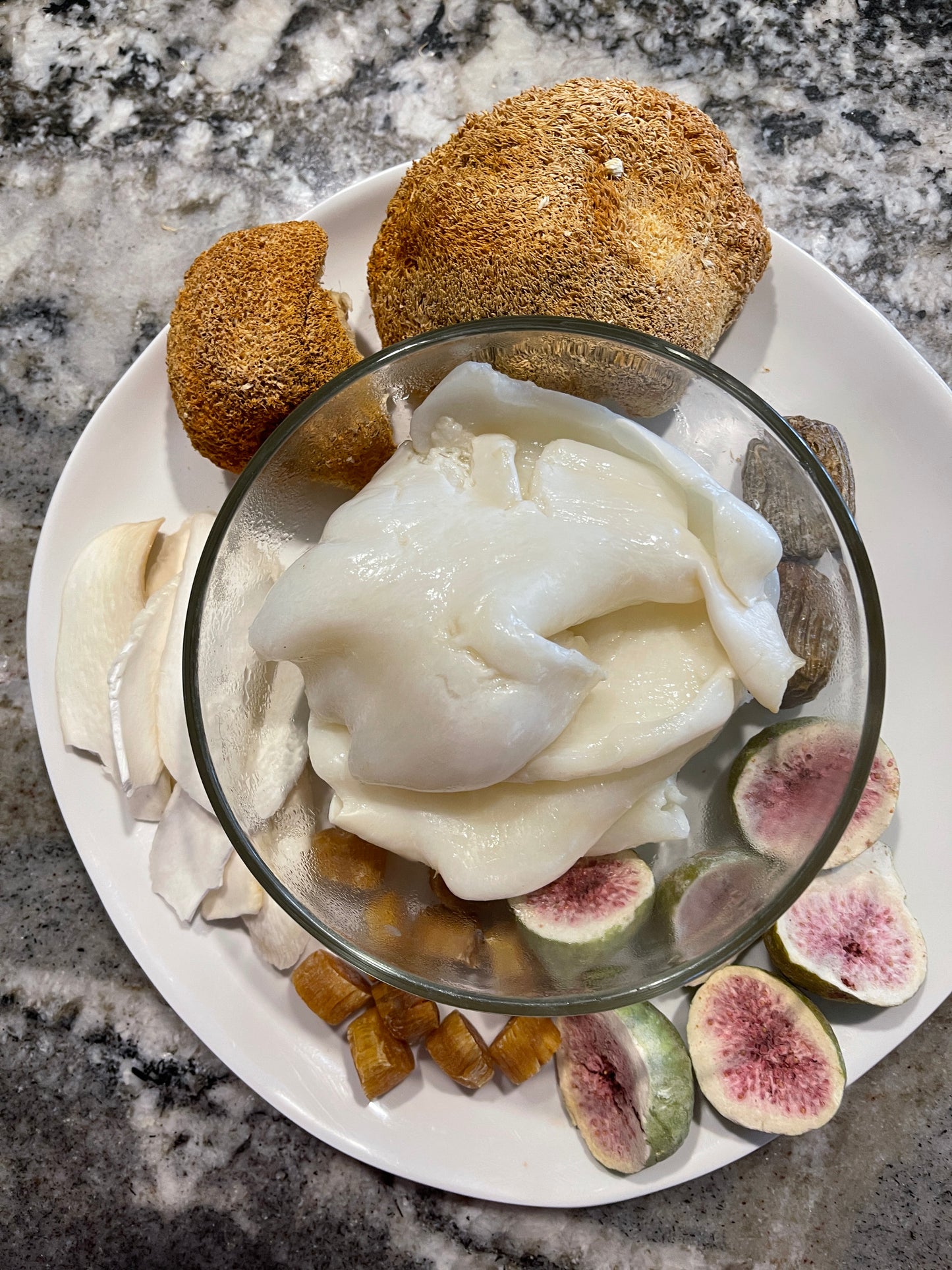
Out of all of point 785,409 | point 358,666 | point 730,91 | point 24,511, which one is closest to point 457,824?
point 358,666

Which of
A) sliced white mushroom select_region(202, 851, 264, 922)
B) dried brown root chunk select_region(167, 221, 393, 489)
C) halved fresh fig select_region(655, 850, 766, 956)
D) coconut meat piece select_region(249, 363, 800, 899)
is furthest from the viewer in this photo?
sliced white mushroom select_region(202, 851, 264, 922)

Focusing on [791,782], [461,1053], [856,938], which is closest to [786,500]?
[791,782]

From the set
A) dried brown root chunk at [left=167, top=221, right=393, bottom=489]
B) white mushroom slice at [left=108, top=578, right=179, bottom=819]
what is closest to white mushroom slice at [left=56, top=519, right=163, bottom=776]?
white mushroom slice at [left=108, top=578, right=179, bottom=819]

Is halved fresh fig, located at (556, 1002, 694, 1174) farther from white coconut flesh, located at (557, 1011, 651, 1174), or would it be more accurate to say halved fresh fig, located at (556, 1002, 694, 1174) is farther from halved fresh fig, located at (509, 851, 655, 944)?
halved fresh fig, located at (509, 851, 655, 944)

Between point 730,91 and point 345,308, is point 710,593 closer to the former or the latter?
point 345,308

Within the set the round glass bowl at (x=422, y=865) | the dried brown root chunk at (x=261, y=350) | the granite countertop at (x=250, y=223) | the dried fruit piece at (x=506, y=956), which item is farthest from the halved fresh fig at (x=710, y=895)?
the dried brown root chunk at (x=261, y=350)

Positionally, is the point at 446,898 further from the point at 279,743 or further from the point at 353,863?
the point at 279,743
